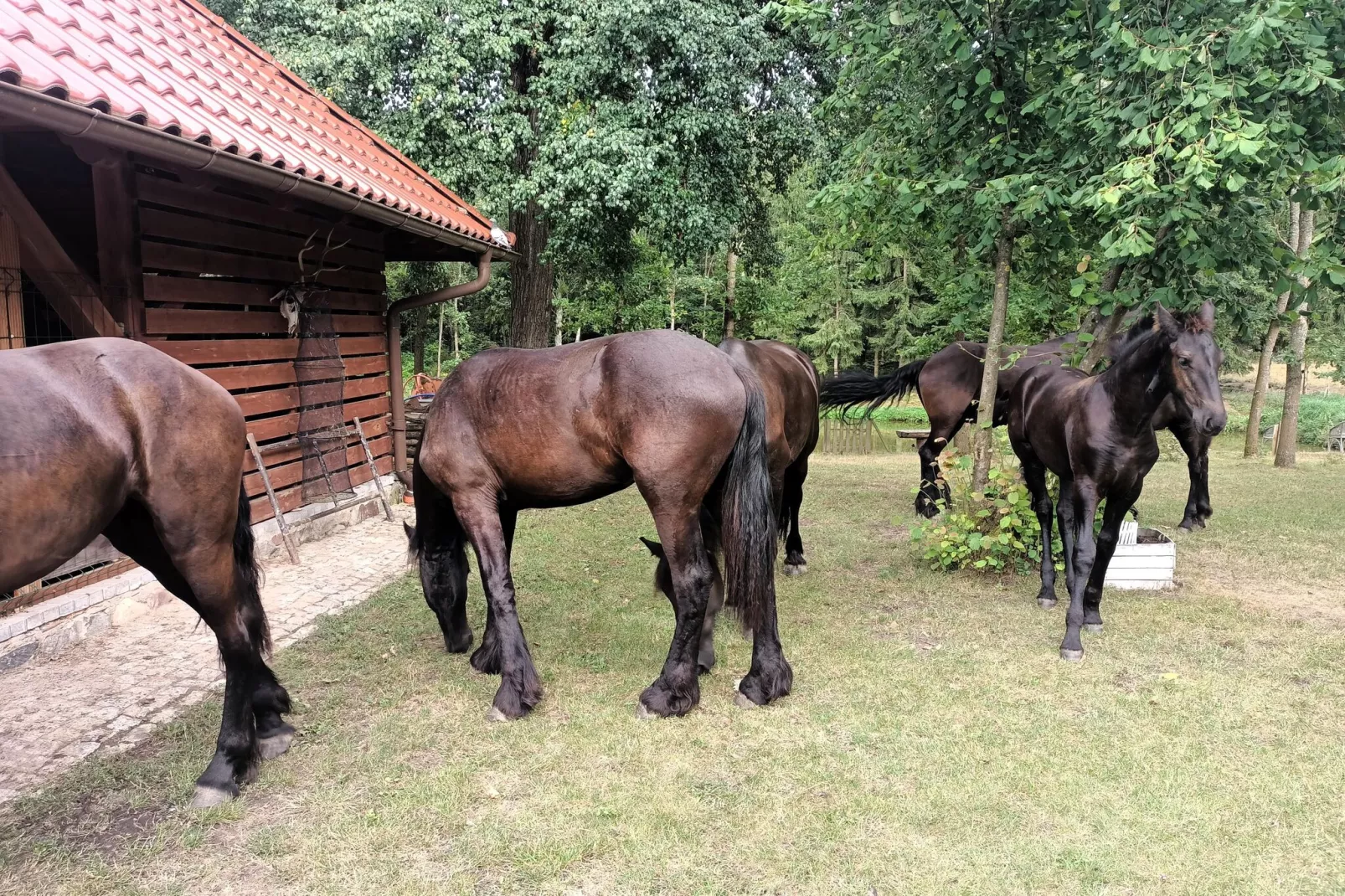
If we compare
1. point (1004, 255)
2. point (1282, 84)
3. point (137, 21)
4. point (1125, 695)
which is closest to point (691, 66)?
point (1004, 255)

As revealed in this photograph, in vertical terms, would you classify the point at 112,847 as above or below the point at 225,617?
below

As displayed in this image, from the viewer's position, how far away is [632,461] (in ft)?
12.0

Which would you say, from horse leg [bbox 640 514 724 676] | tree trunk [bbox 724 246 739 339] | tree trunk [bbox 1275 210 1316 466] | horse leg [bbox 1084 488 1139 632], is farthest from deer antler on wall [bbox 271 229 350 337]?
tree trunk [bbox 724 246 739 339]

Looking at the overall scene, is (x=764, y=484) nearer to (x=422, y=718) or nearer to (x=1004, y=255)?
(x=422, y=718)

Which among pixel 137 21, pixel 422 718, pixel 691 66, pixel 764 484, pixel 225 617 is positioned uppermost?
pixel 691 66

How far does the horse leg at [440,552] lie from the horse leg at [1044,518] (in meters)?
3.90

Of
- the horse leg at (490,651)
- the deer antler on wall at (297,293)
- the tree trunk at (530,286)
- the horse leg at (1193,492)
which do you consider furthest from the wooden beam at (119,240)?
the horse leg at (1193,492)

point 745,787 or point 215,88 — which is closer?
point 745,787

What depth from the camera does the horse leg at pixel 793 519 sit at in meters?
6.33

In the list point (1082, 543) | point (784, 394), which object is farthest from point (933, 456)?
point (1082, 543)

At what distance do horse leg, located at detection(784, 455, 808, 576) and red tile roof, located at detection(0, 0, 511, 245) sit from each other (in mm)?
3630

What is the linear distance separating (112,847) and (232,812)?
37cm

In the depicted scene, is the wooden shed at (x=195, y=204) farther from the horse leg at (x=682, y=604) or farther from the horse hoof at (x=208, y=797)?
the horse leg at (x=682, y=604)

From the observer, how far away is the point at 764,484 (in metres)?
3.80
